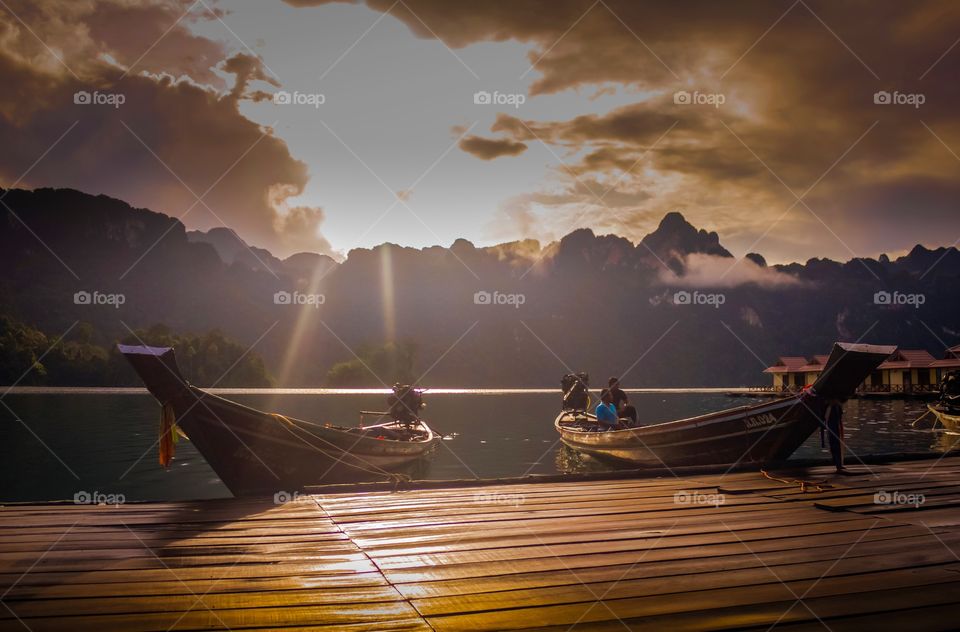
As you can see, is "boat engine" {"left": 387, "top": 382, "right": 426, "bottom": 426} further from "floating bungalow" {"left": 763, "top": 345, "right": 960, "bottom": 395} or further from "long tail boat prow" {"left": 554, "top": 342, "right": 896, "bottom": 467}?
"floating bungalow" {"left": 763, "top": 345, "right": 960, "bottom": 395}

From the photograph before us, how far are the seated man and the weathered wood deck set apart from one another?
14339mm

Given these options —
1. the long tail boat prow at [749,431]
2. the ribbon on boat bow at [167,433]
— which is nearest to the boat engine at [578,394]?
the long tail boat prow at [749,431]

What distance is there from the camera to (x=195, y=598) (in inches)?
169

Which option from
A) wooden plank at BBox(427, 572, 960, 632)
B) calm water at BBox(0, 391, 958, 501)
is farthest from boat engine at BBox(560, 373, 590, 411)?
wooden plank at BBox(427, 572, 960, 632)

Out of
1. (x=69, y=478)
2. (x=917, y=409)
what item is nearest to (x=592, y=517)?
(x=69, y=478)

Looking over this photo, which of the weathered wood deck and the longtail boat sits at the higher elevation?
the longtail boat

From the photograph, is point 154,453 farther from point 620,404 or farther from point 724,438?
point 724,438

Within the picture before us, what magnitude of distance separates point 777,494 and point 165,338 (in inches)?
5152

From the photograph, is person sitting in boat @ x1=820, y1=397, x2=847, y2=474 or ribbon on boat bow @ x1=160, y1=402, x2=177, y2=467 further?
person sitting in boat @ x1=820, y1=397, x2=847, y2=474

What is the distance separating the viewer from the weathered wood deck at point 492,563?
392 cm

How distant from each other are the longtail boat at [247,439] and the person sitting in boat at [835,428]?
7.17 m

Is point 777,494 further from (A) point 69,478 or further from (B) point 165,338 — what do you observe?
(B) point 165,338

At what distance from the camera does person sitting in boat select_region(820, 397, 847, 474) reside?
988 centimetres

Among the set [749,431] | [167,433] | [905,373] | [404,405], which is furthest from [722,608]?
[905,373]
